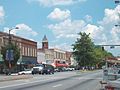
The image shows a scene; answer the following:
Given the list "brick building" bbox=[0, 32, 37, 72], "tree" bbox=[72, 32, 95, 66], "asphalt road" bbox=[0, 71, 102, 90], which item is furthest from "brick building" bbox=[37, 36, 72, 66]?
"asphalt road" bbox=[0, 71, 102, 90]

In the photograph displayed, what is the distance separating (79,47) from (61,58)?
39563 mm

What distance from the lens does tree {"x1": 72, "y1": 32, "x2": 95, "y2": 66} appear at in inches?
5079

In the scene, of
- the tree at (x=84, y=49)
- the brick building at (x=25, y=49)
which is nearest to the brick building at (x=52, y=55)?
the tree at (x=84, y=49)

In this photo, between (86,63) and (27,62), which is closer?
(27,62)

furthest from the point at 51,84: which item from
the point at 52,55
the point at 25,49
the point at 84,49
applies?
the point at 52,55

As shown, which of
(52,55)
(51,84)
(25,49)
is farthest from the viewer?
(52,55)

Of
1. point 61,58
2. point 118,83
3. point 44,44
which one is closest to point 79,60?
point 44,44

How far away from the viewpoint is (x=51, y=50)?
151 meters

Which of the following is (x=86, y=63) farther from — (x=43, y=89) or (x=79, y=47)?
(x=43, y=89)

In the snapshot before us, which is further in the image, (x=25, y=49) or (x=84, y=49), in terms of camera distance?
(x=84, y=49)

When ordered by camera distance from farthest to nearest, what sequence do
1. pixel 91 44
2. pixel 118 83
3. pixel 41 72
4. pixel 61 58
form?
pixel 61 58 → pixel 91 44 → pixel 41 72 → pixel 118 83

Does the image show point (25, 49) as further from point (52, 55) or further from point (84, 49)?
point (52, 55)

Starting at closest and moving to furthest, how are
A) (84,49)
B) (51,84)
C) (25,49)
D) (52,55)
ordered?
1. (51,84)
2. (25,49)
3. (84,49)
4. (52,55)

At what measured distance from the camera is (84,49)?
423ft
